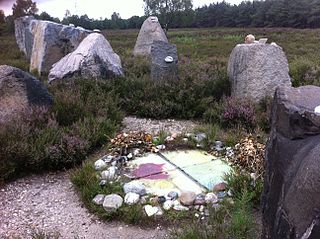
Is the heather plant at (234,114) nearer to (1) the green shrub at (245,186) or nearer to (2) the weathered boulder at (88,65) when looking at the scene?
(1) the green shrub at (245,186)

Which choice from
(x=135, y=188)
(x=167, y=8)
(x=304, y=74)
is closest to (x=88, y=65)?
(x=304, y=74)

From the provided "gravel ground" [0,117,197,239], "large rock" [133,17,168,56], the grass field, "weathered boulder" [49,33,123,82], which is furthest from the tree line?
"gravel ground" [0,117,197,239]

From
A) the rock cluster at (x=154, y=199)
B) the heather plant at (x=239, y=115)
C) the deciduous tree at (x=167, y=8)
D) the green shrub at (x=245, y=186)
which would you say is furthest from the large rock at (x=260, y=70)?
the deciduous tree at (x=167, y=8)

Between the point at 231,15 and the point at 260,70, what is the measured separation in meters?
62.0

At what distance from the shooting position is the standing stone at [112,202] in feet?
15.1

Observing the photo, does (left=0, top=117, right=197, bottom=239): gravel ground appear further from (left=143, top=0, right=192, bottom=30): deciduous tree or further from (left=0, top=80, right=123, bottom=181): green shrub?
(left=143, top=0, right=192, bottom=30): deciduous tree

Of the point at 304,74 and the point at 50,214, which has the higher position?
the point at 304,74

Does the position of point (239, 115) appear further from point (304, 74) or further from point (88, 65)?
point (88, 65)

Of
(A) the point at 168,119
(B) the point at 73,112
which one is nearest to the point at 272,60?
(A) the point at 168,119

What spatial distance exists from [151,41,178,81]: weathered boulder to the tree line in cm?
3831

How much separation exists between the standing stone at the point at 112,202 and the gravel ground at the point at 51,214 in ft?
0.56

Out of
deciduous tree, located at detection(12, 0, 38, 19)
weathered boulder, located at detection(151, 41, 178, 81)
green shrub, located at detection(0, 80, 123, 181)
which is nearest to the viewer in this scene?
deciduous tree, located at detection(12, 0, 38, 19)

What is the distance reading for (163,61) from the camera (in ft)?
31.6

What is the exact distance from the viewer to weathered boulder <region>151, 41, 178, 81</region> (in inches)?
376
